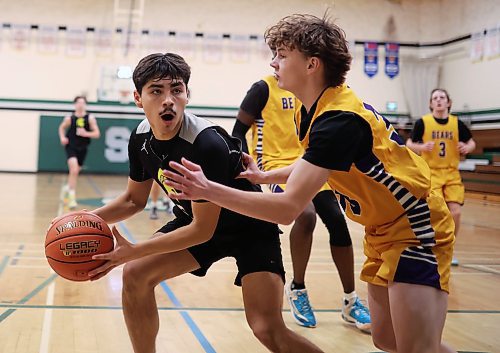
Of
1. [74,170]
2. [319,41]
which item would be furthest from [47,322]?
[74,170]

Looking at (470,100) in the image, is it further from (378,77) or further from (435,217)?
(435,217)

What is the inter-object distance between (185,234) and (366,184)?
766 millimetres

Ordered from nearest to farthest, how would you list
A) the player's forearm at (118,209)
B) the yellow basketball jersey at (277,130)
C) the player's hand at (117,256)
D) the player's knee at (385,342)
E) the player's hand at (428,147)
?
the player's hand at (117,256) < the player's knee at (385,342) < the player's forearm at (118,209) < the yellow basketball jersey at (277,130) < the player's hand at (428,147)

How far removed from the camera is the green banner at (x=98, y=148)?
1786 centimetres

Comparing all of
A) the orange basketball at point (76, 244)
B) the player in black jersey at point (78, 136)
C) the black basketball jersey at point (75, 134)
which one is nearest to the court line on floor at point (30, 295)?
the orange basketball at point (76, 244)

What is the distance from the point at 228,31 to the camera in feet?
60.6

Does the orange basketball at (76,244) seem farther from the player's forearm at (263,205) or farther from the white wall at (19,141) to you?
the white wall at (19,141)

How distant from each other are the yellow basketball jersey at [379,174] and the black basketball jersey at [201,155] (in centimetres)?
41

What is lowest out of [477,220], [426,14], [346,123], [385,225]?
[477,220]

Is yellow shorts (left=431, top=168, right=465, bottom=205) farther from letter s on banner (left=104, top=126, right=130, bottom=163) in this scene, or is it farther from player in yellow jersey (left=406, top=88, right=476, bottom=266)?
letter s on banner (left=104, top=126, right=130, bottom=163)

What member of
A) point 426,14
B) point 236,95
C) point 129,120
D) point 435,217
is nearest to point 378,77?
point 426,14

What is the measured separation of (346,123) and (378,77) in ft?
56.5

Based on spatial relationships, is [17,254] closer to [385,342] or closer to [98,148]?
[385,342]

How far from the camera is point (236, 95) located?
18766 millimetres
